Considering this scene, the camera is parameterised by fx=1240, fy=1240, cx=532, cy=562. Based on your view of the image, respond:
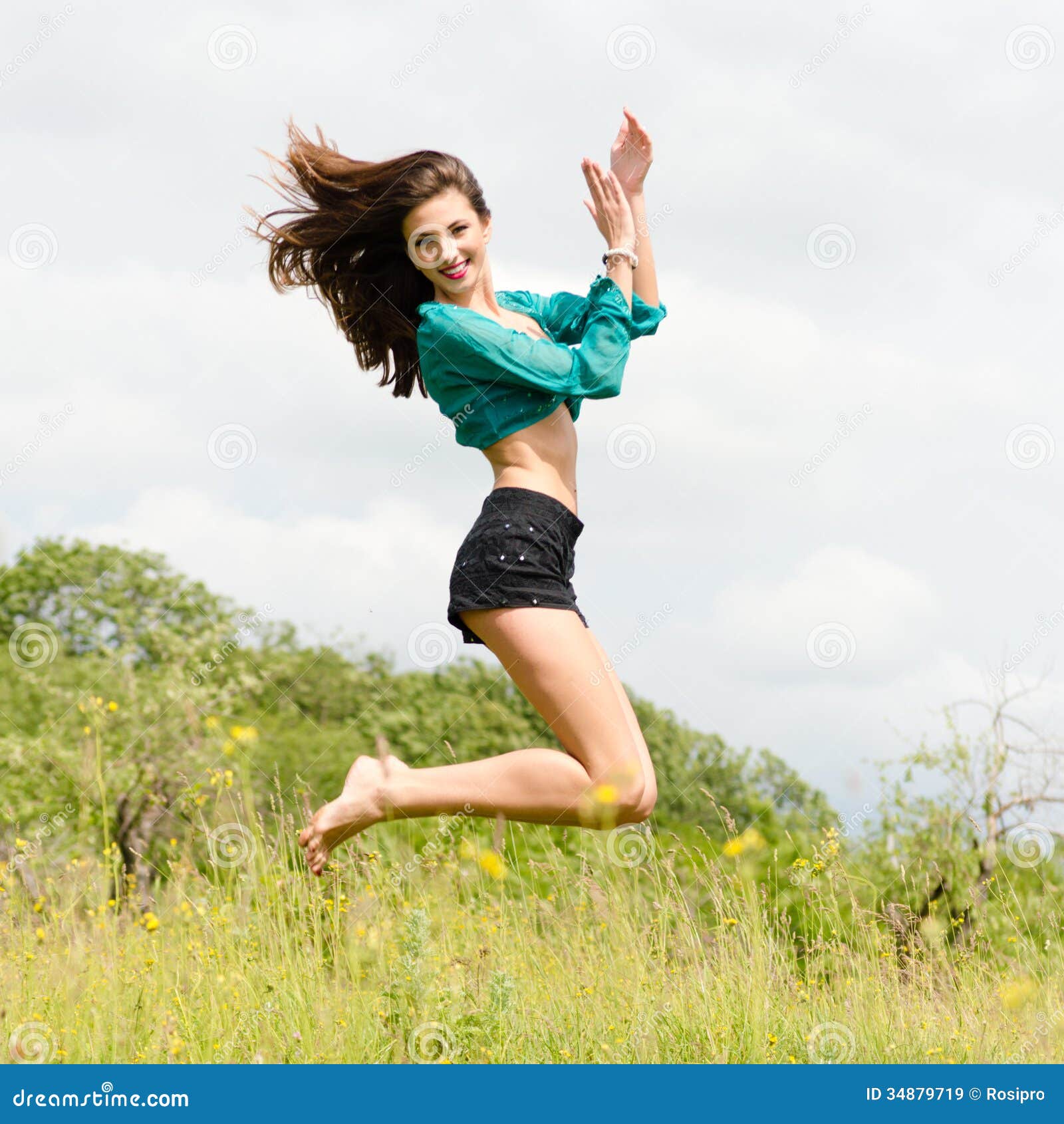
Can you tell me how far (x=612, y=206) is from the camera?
4.15 meters

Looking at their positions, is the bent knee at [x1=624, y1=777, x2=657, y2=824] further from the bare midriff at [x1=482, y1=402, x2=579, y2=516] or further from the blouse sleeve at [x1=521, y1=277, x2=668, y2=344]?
the blouse sleeve at [x1=521, y1=277, x2=668, y2=344]

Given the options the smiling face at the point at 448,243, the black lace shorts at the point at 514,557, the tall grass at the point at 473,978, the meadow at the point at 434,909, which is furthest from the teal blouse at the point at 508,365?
the tall grass at the point at 473,978

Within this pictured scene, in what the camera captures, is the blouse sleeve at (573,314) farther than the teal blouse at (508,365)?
Yes

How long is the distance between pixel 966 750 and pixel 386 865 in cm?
297

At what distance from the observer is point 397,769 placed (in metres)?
4.07

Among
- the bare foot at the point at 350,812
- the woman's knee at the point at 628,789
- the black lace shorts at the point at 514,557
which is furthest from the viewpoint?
the bare foot at the point at 350,812

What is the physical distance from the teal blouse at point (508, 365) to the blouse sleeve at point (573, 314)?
133 mm

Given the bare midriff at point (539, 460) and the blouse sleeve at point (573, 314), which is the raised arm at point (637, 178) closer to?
the blouse sleeve at point (573, 314)

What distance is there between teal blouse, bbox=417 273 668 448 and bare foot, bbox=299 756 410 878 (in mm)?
1132

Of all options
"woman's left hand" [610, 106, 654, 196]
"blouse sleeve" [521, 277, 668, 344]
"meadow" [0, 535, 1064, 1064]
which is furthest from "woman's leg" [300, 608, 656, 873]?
"woman's left hand" [610, 106, 654, 196]

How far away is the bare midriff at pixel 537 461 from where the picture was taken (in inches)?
160

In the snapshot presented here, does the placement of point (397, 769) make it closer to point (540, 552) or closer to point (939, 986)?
point (540, 552)

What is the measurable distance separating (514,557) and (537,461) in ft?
1.24

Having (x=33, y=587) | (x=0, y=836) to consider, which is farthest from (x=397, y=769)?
(x=33, y=587)
